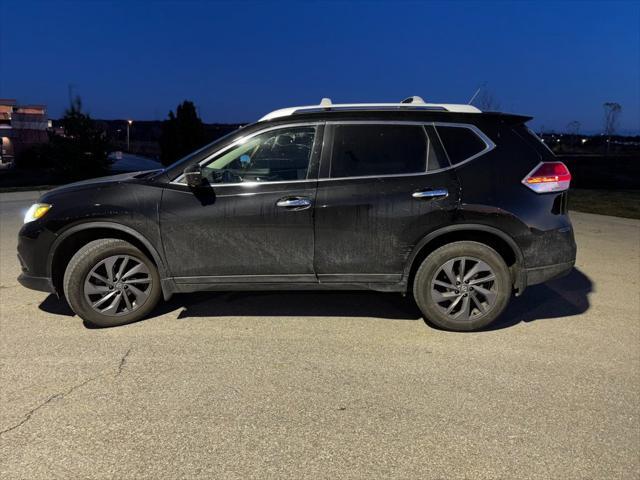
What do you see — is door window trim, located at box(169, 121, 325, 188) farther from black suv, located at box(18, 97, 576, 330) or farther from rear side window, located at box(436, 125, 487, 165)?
rear side window, located at box(436, 125, 487, 165)

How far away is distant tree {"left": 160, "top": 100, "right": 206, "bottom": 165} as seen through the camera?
2809cm

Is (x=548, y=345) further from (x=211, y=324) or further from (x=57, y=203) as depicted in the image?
(x=57, y=203)

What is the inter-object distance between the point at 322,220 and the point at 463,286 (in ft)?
4.45

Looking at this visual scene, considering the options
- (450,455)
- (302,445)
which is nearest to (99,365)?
(302,445)

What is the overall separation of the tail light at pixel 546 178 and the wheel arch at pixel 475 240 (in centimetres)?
49

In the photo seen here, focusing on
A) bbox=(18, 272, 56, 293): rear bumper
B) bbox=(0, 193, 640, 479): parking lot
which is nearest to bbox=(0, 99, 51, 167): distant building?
bbox=(18, 272, 56, 293): rear bumper

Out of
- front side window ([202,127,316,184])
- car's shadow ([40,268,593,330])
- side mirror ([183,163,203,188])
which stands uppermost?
front side window ([202,127,316,184])

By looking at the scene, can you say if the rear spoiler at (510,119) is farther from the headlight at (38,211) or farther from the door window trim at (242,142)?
the headlight at (38,211)

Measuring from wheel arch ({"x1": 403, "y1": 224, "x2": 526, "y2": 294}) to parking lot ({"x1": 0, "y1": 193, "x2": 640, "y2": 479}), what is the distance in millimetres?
530

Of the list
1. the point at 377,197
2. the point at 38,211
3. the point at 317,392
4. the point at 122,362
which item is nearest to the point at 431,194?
the point at 377,197

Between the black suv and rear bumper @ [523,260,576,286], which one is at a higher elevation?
the black suv

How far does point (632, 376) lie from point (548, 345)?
643 mm

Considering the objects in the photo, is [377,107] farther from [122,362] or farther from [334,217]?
[122,362]

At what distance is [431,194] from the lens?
13.5 ft
